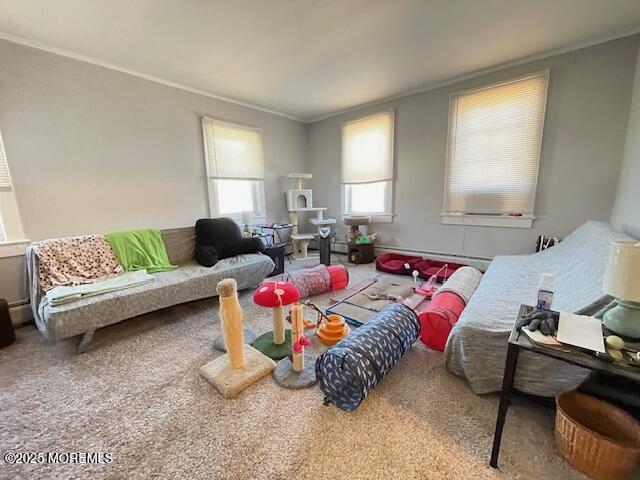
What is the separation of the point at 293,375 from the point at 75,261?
7.57 ft

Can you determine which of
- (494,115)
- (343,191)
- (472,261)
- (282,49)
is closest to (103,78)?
(282,49)

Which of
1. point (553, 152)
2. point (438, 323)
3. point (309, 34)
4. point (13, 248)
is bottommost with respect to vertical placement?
point (438, 323)

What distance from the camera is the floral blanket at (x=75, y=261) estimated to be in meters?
2.17

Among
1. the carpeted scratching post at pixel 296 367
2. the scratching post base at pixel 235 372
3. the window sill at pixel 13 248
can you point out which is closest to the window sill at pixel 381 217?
the carpeted scratching post at pixel 296 367

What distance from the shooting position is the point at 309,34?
228cm

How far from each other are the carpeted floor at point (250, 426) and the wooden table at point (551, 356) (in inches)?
9.5

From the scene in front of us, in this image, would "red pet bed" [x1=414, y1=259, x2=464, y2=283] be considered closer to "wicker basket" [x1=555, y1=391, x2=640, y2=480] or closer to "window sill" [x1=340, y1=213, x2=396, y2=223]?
"window sill" [x1=340, y1=213, x2=396, y2=223]

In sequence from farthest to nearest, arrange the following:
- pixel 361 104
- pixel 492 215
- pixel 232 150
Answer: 1. pixel 361 104
2. pixel 232 150
3. pixel 492 215

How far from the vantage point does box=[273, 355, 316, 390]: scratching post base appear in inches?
60.8

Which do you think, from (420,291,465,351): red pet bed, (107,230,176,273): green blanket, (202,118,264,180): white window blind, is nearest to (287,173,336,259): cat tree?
(202,118,264,180): white window blind

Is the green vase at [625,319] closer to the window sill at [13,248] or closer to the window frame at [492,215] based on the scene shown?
the window frame at [492,215]

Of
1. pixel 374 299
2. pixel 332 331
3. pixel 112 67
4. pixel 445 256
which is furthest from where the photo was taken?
pixel 445 256

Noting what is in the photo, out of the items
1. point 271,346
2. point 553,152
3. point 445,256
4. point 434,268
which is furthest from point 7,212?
point 553,152

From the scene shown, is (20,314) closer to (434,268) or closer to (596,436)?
(596,436)
